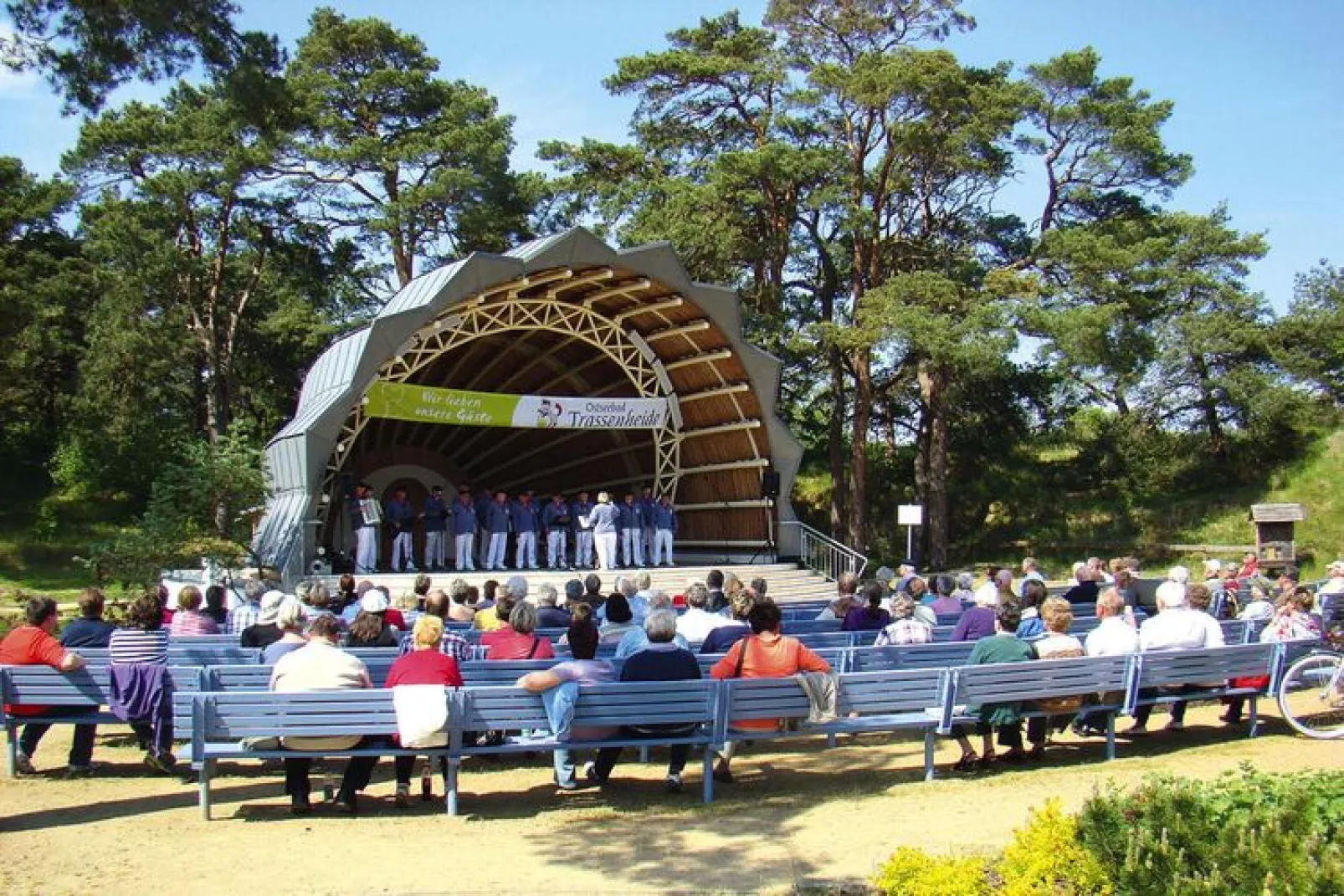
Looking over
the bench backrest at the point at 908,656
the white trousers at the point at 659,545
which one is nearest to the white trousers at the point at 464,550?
the white trousers at the point at 659,545

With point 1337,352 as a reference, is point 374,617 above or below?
below

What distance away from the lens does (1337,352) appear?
25.0 m

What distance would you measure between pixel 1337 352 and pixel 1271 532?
819cm

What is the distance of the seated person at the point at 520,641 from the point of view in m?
6.79

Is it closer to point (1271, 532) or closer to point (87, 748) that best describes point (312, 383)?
point (87, 748)

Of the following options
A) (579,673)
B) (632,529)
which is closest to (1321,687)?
(579,673)

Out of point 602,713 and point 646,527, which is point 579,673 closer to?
point 602,713

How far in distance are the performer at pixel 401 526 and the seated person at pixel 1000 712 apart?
508 inches

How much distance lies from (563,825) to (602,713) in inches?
22.7

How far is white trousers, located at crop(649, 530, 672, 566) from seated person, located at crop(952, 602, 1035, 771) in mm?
13064

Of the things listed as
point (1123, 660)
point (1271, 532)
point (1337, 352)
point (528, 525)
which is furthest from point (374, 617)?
point (1337, 352)

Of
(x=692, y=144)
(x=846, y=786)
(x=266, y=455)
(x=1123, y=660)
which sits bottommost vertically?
(x=846, y=786)

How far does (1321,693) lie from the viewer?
7621 mm

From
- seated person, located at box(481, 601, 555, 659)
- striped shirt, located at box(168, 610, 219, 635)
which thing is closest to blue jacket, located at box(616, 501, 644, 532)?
striped shirt, located at box(168, 610, 219, 635)
